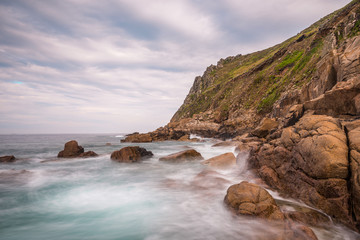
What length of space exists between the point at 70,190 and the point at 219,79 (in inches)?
3078

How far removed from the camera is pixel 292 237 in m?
4.08

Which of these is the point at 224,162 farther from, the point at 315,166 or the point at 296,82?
the point at 296,82

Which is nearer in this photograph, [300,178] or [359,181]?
[359,181]

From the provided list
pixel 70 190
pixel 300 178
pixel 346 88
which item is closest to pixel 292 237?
pixel 300 178

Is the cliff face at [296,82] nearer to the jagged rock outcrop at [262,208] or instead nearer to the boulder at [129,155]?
the jagged rock outcrop at [262,208]

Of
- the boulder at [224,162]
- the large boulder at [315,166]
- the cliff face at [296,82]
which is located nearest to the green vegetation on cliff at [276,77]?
the cliff face at [296,82]

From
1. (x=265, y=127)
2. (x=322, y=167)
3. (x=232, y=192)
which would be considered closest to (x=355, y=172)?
(x=322, y=167)

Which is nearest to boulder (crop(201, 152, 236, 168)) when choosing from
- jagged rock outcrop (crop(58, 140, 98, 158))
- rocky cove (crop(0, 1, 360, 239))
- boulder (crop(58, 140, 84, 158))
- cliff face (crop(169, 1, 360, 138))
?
rocky cove (crop(0, 1, 360, 239))

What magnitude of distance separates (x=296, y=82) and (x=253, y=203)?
29641 mm

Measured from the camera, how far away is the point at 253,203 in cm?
514

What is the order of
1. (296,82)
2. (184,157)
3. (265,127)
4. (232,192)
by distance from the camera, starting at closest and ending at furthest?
(232,192) → (184,157) → (265,127) → (296,82)

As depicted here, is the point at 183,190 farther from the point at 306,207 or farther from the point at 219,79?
the point at 219,79

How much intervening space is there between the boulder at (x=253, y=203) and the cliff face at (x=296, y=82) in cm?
667

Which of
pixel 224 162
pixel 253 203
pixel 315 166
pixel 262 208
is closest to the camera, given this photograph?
pixel 262 208
